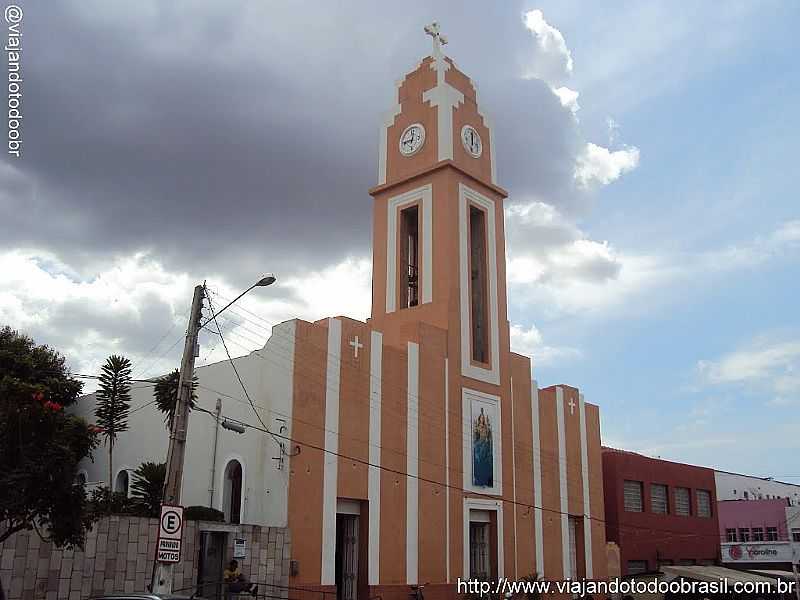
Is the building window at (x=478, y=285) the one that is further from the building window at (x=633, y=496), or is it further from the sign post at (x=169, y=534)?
the sign post at (x=169, y=534)

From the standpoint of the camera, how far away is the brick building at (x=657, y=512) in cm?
4103

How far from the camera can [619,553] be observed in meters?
39.3

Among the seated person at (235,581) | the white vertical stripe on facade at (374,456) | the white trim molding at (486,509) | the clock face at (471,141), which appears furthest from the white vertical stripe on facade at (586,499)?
the seated person at (235,581)

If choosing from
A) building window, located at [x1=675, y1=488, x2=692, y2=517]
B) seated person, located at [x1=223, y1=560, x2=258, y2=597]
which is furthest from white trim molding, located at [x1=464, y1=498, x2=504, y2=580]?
building window, located at [x1=675, y1=488, x2=692, y2=517]

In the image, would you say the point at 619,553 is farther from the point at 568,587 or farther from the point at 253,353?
the point at 253,353

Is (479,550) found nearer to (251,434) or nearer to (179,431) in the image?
(251,434)

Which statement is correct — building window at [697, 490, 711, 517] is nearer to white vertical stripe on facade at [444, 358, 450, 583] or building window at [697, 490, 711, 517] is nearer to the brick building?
the brick building

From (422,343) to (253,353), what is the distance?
6.82 meters

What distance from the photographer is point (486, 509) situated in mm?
33094

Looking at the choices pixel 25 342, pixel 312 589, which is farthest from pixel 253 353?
pixel 25 342

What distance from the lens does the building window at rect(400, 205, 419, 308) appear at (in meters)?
35.9

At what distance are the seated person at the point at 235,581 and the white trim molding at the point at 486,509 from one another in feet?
35.7

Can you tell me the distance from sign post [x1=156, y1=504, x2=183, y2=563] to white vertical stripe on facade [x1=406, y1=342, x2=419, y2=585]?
46.7 feet

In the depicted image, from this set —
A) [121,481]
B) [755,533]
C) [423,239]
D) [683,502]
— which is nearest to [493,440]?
[423,239]
